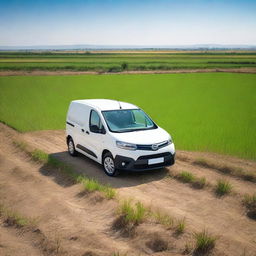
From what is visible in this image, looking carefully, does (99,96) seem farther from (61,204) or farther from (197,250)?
(197,250)

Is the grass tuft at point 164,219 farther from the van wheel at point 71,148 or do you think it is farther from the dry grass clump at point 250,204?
the van wheel at point 71,148

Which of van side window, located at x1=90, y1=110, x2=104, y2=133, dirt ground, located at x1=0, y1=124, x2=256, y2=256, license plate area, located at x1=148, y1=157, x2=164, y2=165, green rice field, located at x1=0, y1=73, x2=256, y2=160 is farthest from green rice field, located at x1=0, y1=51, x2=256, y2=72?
license plate area, located at x1=148, y1=157, x2=164, y2=165

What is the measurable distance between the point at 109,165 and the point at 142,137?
4.13 ft

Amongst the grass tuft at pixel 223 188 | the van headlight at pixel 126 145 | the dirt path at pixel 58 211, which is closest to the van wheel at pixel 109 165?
the van headlight at pixel 126 145

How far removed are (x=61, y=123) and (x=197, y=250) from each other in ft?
40.8

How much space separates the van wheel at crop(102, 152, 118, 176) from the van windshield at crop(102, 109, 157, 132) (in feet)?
2.54

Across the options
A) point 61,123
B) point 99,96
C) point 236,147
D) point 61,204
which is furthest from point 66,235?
point 99,96

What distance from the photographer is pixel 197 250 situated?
5480mm

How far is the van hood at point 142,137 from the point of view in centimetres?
870

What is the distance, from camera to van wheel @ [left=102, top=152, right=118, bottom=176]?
353 inches

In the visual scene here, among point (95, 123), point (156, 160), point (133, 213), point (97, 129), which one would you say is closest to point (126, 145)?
point (156, 160)

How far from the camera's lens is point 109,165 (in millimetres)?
9148

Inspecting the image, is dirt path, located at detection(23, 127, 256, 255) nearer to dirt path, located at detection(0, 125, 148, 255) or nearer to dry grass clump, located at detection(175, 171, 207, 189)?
dry grass clump, located at detection(175, 171, 207, 189)

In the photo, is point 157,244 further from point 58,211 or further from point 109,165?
point 109,165
